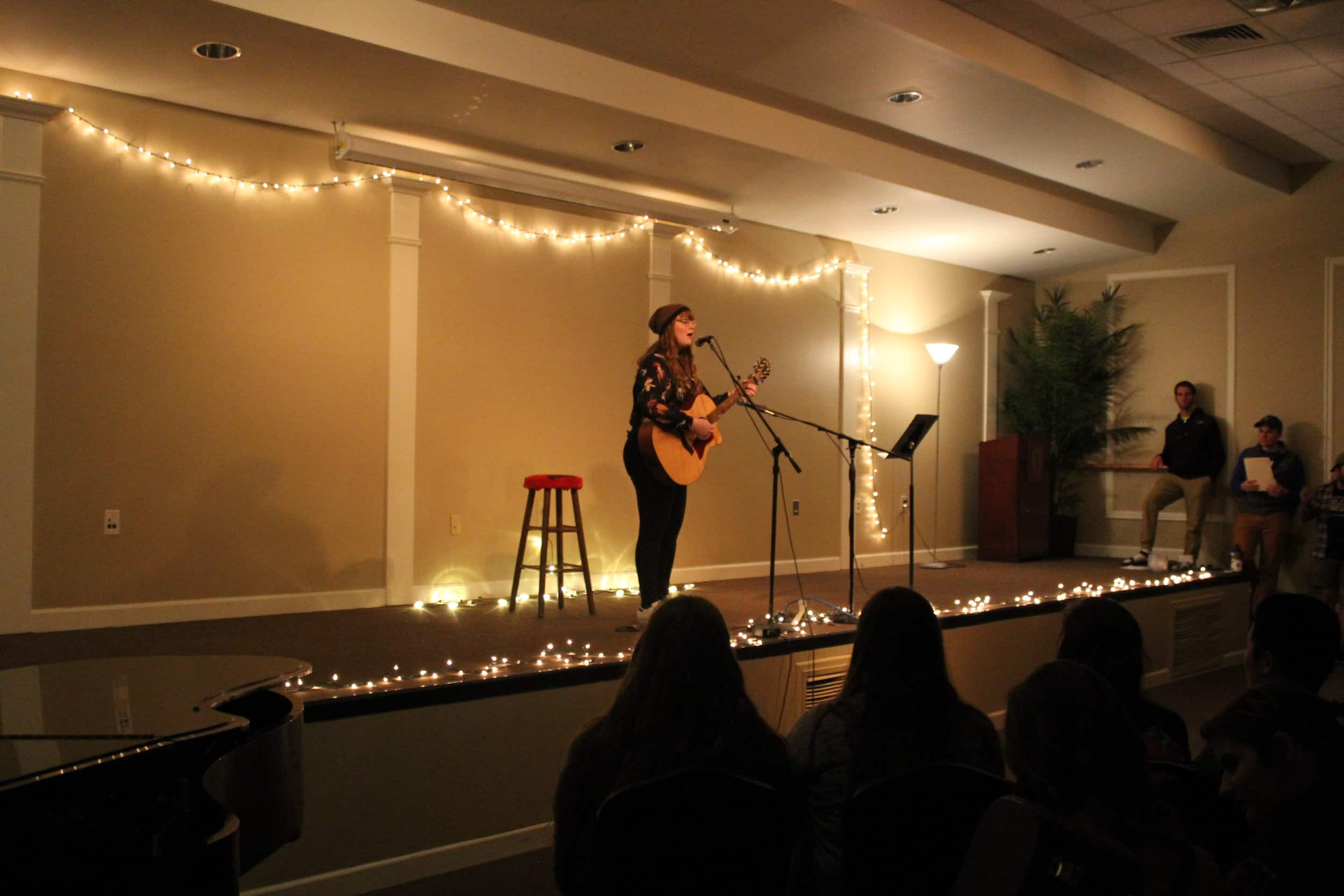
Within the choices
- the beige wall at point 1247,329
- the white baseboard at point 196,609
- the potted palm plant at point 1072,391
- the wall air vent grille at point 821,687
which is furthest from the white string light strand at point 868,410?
the white baseboard at point 196,609

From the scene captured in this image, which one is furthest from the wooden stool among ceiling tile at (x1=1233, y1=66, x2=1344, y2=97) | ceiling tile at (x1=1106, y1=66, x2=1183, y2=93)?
ceiling tile at (x1=1233, y1=66, x2=1344, y2=97)

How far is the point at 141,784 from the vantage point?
154 cm

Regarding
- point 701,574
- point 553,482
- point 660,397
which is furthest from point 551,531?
point 701,574

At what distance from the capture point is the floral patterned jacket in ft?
14.5

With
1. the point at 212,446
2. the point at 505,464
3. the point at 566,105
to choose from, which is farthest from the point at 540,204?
the point at 212,446

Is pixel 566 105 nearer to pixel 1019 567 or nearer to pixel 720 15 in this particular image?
pixel 720 15

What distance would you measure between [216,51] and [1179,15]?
4.35 m

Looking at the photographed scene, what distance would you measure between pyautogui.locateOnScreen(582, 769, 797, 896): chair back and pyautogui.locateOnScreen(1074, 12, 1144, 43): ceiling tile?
4593mm

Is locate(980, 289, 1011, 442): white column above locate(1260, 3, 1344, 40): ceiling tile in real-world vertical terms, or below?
below

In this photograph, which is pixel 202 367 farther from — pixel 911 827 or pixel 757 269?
pixel 911 827

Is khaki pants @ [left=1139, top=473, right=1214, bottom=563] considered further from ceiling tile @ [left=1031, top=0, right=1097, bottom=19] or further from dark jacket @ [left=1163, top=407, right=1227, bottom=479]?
ceiling tile @ [left=1031, top=0, right=1097, bottom=19]

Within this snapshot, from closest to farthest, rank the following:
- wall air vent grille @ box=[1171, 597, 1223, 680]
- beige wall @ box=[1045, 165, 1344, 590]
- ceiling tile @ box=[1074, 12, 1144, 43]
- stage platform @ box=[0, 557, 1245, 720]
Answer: stage platform @ box=[0, 557, 1245, 720]
ceiling tile @ box=[1074, 12, 1144, 43]
wall air vent grille @ box=[1171, 597, 1223, 680]
beige wall @ box=[1045, 165, 1344, 590]

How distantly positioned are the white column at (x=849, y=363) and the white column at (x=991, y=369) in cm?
154

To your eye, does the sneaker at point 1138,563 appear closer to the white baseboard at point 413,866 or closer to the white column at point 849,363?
the white column at point 849,363
